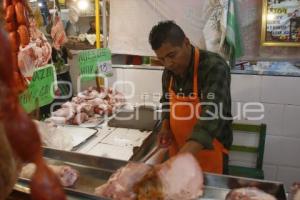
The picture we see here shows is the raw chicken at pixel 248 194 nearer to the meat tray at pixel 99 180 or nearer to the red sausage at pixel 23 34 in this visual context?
the meat tray at pixel 99 180

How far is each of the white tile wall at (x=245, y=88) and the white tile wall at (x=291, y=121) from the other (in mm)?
299

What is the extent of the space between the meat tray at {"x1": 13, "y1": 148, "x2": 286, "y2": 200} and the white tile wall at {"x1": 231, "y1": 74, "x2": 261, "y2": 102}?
6.16 feet

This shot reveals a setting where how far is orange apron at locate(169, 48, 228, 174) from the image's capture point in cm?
222

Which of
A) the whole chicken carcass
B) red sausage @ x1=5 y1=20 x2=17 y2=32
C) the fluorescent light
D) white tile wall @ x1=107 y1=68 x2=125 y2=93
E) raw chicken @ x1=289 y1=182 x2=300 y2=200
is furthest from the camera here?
the fluorescent light

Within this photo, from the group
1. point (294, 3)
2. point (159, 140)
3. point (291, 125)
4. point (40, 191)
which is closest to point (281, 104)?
point (291, 125)

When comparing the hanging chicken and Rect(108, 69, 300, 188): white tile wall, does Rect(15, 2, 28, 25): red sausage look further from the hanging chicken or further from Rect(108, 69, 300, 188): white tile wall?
Rect(108, 69, 300, 188): white tile wall

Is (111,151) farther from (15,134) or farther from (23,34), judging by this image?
(15,134)

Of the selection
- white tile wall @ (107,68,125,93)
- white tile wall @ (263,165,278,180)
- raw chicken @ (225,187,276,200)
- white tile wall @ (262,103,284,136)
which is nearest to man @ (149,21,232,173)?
raw chicken @ (225,187,276,200)

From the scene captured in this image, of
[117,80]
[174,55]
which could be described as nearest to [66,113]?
[117,80]

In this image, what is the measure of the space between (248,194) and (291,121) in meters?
2.05

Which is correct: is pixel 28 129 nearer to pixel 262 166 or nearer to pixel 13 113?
pixel 13 113

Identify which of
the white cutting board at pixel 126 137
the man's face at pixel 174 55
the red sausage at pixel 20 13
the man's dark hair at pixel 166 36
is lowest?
the white cutting board at pixel 126 137

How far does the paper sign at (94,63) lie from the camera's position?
2.88 metres

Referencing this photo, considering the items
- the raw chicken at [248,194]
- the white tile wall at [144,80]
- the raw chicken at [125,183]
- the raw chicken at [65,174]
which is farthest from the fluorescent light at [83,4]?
the raw chicken at [248,194]
